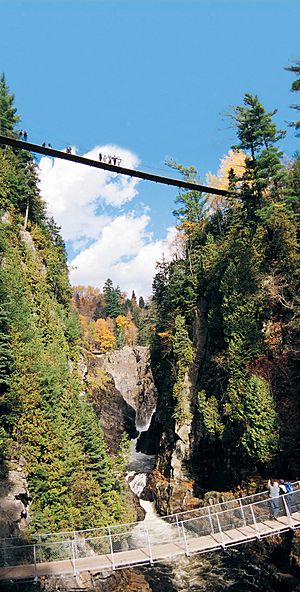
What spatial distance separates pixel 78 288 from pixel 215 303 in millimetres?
97788

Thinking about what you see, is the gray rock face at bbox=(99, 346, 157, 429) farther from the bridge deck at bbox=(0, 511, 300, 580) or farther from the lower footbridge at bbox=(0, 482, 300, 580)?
the bridge deck at bbox=(0, 511, 300, 580)

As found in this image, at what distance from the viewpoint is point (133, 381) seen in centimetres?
6256

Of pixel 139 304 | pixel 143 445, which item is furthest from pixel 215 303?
pixel 139 304

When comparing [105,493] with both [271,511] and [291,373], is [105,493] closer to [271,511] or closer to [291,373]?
[271,511]

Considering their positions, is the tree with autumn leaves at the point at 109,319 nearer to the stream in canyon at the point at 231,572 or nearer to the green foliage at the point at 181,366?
the green foliage at the point at 181,366

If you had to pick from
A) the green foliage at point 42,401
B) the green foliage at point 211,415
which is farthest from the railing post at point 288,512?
the green foliage at point 211,415

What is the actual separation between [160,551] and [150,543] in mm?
430

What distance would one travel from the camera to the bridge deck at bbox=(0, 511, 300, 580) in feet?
38.1

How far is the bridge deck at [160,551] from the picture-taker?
1161 cm

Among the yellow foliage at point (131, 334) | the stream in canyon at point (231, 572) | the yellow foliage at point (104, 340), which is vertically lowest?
the stream in canyon at point (231, 572)

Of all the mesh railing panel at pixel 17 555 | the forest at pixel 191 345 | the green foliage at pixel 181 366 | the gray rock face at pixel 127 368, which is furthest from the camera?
the gray rock face at pixel 127 368

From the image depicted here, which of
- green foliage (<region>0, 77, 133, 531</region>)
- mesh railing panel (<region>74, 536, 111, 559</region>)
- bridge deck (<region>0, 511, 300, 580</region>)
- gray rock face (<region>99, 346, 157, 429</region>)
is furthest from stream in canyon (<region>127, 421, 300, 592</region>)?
gray rock face (<region>99, 346, 157, 429</region>)

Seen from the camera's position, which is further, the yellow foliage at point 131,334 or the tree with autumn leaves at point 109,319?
the yellow foliage at point 131,334

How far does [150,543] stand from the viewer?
12617 mm
